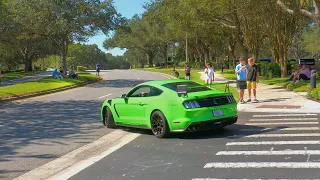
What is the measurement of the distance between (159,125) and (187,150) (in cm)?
159

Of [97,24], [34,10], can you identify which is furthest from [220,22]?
[34,10]

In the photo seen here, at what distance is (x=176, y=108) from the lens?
28.8ft

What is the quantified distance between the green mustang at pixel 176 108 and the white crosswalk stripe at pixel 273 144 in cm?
66

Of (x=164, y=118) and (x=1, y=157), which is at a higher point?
(x=164, y=118)

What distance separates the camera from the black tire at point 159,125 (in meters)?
8.95

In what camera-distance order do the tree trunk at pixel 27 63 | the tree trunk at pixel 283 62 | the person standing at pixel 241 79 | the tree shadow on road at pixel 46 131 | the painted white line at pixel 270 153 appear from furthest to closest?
the tree trunk at pixel 27 63 < the tree trunk at pixel 283 62 < the person standing at pixel 241 79 < the tree shadow on road at pixel 46 131 < the painted white line at pixel 270 153

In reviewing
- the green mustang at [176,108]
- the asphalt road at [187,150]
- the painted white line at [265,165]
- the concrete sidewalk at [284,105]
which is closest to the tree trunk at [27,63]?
the concrete sidewalk at [284,105]

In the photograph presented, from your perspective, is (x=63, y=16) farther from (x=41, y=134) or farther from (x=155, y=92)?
(x=155, y=92)

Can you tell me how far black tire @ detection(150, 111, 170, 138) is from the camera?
8953 millimetres

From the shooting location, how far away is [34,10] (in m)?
33.4

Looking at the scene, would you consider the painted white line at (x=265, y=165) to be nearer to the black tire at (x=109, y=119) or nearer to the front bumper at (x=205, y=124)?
the front bumper at (x=205, y=124)

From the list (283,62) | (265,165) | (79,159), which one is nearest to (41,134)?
(79,159)

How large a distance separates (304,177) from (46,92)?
21.9 meters

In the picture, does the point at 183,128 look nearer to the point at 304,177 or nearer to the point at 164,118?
the point at 164,118
